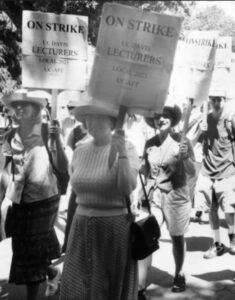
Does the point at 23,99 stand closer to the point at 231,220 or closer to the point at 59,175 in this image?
the point at 59,175

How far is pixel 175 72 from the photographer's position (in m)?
4.37

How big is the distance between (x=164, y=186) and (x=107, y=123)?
4.40 feet

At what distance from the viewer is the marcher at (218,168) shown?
578 cm

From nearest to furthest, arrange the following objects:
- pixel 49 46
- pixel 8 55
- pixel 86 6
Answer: pixel 49 46
pixel 86 6
pixel 8 55

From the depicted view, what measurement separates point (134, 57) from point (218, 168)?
10.4 ft

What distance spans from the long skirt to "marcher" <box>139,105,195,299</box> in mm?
1125

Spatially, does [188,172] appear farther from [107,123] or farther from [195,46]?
[107,123]

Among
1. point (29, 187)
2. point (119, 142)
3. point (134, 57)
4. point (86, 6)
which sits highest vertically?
point (86, 6)

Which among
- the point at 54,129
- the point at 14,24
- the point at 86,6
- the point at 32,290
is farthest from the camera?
the point at 14,24

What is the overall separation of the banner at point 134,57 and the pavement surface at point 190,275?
2.15 meters

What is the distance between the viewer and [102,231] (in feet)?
10.6

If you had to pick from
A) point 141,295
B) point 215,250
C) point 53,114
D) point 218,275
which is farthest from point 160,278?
point 53,114

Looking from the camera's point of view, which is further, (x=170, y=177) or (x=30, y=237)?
(x=170, y=177)

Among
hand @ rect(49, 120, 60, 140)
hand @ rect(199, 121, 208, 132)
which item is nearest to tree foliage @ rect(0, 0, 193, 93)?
hand @ rect(199, 121, 208, 132)
